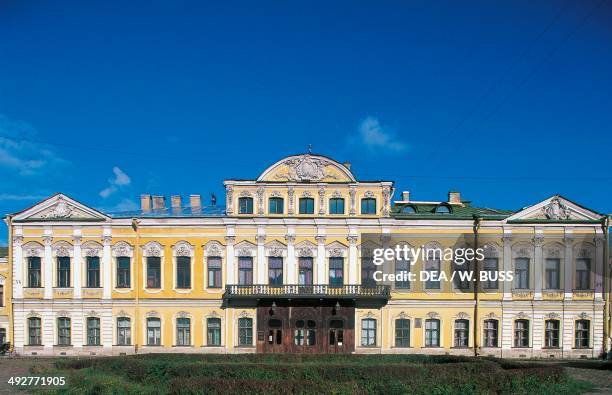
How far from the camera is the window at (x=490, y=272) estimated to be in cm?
3534

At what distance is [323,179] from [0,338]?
23015 millimetres

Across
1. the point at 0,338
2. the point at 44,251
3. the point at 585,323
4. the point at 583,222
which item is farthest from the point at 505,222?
the point at 0,338

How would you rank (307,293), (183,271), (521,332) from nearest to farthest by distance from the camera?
(307,293) → (521,332) → (183,271)

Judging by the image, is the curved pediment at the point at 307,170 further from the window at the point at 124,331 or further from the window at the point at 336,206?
the window at the point at 124,331

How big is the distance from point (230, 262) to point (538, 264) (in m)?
19.4

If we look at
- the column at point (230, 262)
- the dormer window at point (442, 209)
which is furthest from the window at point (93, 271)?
the dormer window at point (442, 209)

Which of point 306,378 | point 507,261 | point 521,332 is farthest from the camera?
point 507,261

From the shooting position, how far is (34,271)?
116 ft

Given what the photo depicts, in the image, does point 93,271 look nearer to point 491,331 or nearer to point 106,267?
point 106,267

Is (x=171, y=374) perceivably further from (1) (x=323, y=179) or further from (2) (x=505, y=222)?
(2) (x=505, y=222)

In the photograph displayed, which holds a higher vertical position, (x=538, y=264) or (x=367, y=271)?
(x=538, y=264)

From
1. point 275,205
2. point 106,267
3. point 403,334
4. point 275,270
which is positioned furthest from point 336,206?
point 106,267

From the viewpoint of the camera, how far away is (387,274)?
116 ft

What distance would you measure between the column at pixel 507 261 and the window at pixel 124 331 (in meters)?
23.7
